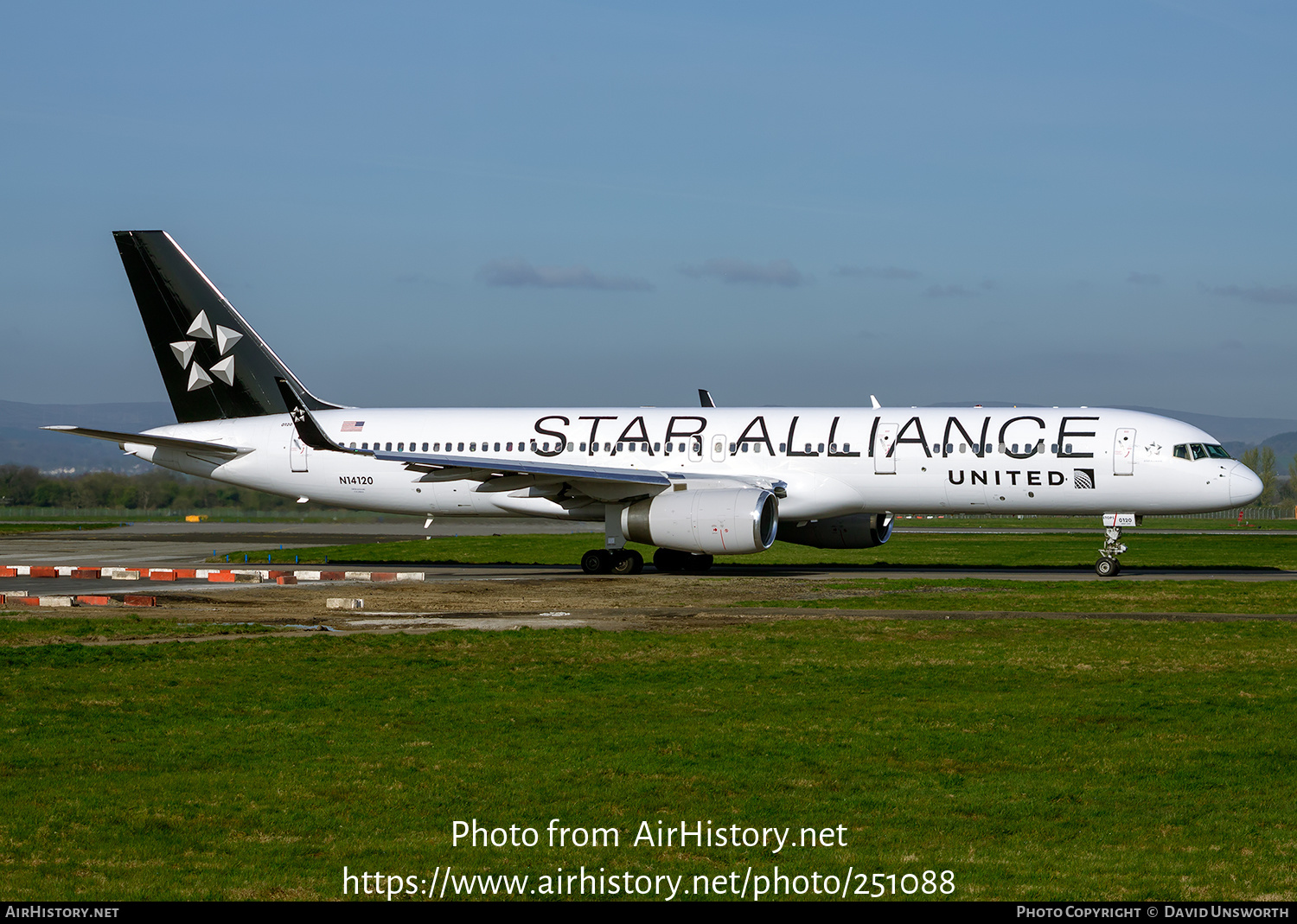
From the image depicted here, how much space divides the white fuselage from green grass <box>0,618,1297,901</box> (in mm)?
13743

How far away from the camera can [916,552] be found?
43.5m

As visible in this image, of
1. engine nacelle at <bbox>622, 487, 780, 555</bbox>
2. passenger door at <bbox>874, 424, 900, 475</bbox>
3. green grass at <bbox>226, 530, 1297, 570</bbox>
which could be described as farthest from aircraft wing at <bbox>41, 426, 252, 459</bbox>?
passenger door at <bbox>874, 424, 900, 475</bbox>

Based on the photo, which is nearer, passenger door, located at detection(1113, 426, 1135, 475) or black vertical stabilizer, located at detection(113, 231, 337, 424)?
passenger door, located at detection(1113, 426, 1135, 475)

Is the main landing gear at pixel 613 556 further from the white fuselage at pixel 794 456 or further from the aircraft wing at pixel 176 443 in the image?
the aircraft wing at pixel 176 443

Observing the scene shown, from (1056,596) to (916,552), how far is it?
58.7 ft

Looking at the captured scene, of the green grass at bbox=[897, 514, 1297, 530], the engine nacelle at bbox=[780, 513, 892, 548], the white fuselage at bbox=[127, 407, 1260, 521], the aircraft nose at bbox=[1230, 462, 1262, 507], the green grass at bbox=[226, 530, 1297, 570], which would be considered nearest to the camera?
the aircraft nose at bbox=[1230, 462, 1262, 507]

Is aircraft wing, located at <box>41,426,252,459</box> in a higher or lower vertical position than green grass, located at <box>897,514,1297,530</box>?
higher

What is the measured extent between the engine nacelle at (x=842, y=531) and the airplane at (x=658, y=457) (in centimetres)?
5

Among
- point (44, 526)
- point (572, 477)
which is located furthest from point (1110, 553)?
point (44, 526)

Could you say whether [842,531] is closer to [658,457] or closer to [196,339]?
[658,457]

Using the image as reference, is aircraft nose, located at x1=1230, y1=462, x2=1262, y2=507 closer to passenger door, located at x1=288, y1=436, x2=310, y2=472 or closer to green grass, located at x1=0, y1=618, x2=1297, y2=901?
green grass, located at x1=0, y1=618, x2=1297, y2=901

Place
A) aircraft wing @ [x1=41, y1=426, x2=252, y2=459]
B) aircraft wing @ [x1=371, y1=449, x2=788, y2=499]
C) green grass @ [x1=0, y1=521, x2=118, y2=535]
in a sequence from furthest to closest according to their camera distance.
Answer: green grass @ [x1=0, y1=521, x2=118, y2=535]
aircraft wing @ [x1=41, y1=426, x2=252, y2=459]
aircraft wing @ [x1=371, y1=449, x2=788, y2=499]

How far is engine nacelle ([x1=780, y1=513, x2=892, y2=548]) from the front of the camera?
3472 cm

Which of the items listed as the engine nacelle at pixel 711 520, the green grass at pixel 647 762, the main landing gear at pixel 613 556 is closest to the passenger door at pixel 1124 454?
the engine nacelle at pixel 711 520
